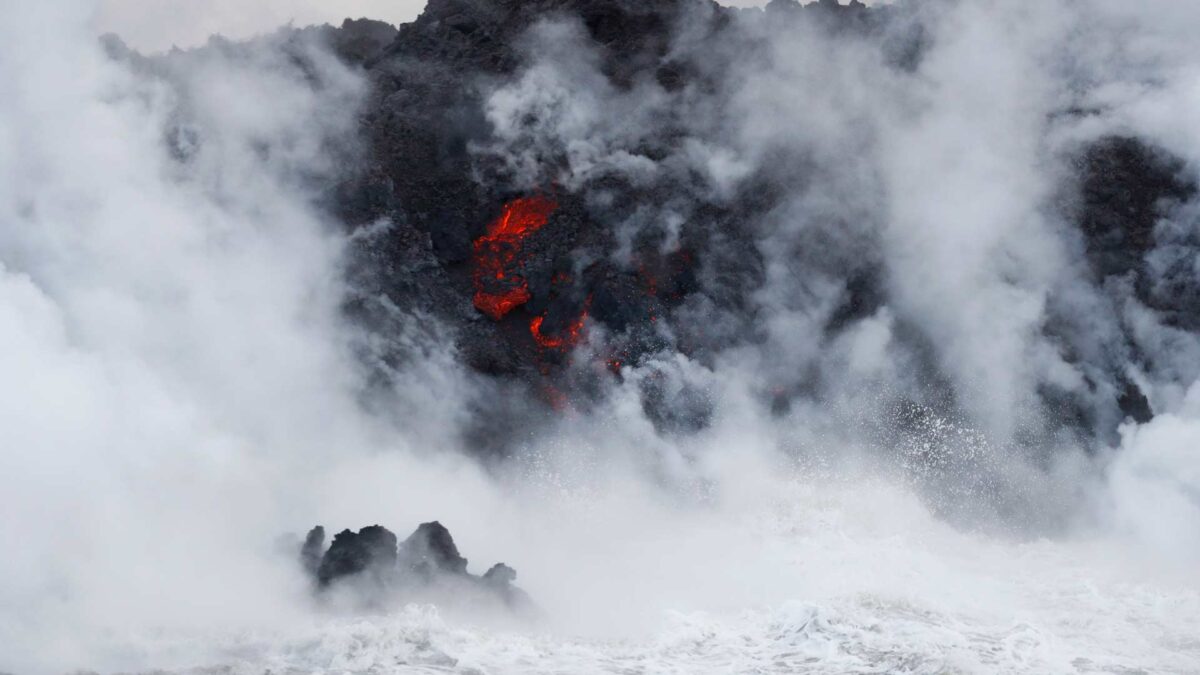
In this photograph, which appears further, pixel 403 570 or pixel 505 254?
pixel 505 254

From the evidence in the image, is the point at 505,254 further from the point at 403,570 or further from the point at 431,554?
the point at 403,570

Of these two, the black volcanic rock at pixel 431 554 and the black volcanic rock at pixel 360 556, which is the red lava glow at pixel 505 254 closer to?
the black volcanic rock at pixel 431 554

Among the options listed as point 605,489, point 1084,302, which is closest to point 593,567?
point 605,489

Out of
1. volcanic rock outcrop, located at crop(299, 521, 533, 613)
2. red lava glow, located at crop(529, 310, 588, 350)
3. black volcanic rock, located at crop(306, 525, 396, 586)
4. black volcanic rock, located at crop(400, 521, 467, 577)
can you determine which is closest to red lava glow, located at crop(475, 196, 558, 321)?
red lava glow, located at crop(529, 310, 588, 350)

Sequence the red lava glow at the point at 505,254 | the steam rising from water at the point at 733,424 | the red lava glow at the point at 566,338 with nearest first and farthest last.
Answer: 1. the steam rising from water at the point at 733,424
2. the red lava glow at the point at 566,338
3. the red lava glow at the point at 505,254

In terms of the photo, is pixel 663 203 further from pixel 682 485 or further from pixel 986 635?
pixel 986 635

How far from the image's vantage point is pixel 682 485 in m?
31.4

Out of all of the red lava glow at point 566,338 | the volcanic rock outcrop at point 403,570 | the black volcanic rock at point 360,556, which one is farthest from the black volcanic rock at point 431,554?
the red lava glow at point 566,338

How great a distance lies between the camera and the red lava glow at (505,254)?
35.4 meters

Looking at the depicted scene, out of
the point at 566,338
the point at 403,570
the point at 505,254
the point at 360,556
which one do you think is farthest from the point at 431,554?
the point at 505,254

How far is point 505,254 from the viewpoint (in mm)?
36094

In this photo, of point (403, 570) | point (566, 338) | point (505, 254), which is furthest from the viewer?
point (505, 254)

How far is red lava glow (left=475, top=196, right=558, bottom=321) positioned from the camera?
3544cm

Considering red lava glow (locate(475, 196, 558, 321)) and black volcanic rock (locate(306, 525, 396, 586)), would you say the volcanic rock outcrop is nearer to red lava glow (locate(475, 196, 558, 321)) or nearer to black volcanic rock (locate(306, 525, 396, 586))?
black volcanic rock (locate(306, 525, 396, 586))
